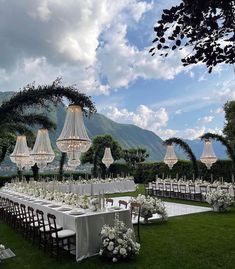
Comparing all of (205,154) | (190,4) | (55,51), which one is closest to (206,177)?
(205,154)

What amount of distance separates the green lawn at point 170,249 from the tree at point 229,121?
15480mm

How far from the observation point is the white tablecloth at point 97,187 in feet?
59.2

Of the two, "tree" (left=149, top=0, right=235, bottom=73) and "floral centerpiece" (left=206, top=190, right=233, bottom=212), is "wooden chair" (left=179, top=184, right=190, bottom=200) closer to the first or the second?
"floral centerpiece" (left=206, top=190, right=233, bottom=212)

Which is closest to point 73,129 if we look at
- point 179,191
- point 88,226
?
point 88,226

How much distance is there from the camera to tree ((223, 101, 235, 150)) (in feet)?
77.2

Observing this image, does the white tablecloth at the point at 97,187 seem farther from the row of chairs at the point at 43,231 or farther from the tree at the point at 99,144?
the row of chairs at the point at 43,231

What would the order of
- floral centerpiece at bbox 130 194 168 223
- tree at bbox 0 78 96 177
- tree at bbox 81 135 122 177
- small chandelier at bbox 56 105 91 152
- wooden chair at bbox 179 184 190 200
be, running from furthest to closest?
tree at bbox 81 135 122 177, wooden chair at bbox 179 184 190 200, floral centerpiece at bbox 130 194 168 223, small chandelier at bbox 56 105 91 152, tree at bbox 0 78 96 177

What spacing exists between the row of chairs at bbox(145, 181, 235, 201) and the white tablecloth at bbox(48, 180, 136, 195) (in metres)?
2.34

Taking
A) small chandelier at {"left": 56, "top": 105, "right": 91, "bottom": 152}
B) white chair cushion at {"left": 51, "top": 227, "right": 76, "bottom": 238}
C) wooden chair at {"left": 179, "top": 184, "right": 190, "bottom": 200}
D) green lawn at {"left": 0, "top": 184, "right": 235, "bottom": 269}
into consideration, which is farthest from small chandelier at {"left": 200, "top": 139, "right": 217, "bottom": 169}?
white chair cushion at {"left": 51, "top": 227, "right": 76, "bottom": 238}

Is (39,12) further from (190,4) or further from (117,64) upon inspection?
(190,4)

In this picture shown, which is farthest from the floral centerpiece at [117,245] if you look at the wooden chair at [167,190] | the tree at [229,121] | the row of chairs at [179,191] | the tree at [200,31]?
the tree at [229,121]

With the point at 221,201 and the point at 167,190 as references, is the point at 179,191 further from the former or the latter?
the point at 221,201

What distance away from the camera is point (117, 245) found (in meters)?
5.80

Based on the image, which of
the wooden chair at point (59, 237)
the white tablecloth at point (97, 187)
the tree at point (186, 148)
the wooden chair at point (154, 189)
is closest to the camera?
the wooden chair at point (59, 237)
